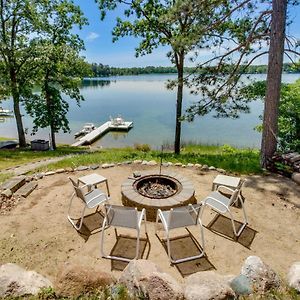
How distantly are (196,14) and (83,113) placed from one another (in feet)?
101

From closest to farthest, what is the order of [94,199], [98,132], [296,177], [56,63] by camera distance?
[94,199] → [296,177] → [56,63] → [98,132]

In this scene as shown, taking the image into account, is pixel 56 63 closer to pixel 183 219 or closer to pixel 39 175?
pixel 39 175

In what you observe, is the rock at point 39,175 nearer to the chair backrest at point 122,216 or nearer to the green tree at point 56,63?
the chair backrest at point 122,216

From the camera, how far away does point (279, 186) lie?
5613 millimetres

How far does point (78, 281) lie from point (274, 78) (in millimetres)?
6214

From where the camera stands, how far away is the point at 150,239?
3.79m

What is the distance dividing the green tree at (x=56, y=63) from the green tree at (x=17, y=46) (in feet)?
1.50

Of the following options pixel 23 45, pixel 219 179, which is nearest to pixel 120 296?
pixel 219 179

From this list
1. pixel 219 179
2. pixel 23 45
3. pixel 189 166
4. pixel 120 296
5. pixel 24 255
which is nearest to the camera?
pixel 120 296

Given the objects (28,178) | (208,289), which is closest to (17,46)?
(28,178)

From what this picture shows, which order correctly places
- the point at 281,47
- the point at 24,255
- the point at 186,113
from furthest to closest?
the point at 186,113
the point at 281,47
the point at 24,255

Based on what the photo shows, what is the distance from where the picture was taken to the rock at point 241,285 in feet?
7.74

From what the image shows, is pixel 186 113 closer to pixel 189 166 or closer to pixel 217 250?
pixel 189 166

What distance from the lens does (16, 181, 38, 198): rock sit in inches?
195
